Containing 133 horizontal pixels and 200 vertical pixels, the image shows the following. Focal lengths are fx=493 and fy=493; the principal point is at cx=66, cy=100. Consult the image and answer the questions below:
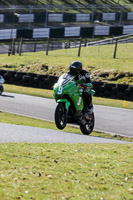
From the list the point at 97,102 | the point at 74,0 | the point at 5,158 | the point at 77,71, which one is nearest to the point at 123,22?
the point at 74,0

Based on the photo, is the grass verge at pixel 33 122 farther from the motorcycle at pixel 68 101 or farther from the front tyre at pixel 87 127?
the motorcycle at pixel 68 101

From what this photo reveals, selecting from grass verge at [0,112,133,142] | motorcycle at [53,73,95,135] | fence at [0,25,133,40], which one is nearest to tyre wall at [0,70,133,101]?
grass verge at [0,112,133,142]

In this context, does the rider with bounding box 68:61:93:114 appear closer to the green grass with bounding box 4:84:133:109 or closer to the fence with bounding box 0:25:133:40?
the green grass with bounding box 4:84:133:109

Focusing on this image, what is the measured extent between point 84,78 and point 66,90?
690 millimetres

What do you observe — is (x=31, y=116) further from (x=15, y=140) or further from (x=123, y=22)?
(x=123, y=22)

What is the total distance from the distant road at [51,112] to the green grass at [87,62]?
4.21m

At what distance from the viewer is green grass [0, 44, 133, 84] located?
2264cm

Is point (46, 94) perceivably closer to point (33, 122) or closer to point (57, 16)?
point (33, 122)

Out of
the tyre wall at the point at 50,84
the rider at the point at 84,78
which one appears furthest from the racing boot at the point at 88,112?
the tyre wall at the point at 50,84

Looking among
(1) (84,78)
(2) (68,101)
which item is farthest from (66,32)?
(2) (68,101)

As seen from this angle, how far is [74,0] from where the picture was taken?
50.7 m

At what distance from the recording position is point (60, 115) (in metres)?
10.5

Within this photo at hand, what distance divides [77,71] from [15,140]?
243cm

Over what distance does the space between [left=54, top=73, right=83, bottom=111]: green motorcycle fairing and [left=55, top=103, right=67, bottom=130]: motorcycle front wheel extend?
0.12 meters
